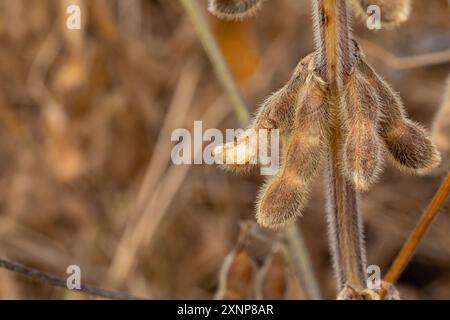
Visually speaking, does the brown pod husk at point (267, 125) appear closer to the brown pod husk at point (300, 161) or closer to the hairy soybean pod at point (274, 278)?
the brown pod husk at point (300, 161)

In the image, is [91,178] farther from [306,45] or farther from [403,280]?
[403,280]

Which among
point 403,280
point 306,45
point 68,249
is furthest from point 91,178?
point 403,280

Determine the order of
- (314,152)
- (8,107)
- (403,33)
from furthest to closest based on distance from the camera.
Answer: (403,33)
(8,107)
(314,152)

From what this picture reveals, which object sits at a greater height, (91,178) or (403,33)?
(403,33)

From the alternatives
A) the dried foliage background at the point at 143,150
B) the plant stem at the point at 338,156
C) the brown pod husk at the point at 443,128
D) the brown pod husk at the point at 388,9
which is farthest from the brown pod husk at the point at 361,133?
the dried foliage background at the point at 143,150

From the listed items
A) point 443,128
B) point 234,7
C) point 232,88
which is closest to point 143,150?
point 232,88

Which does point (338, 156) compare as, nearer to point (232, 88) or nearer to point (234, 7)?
point (234, 7)

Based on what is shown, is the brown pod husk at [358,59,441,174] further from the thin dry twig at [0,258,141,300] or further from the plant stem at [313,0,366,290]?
the thin dry twig at [0,258,141,300]
